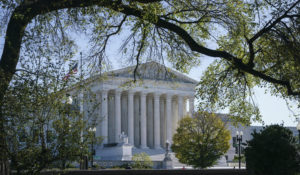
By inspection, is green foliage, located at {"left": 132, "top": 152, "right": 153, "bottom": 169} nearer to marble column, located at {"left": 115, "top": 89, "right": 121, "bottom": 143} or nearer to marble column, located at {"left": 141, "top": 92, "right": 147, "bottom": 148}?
marble column, located at {"left": 115, "top": 89, "right": 121, "bottom": 143}

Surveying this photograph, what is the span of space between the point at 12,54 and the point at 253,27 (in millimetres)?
9465

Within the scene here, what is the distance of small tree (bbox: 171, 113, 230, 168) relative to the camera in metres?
62.2

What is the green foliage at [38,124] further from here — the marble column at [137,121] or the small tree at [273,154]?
the marble column at [137,121]

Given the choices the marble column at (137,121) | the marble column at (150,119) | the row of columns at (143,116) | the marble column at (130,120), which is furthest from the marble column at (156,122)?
the marble column at (130,120)

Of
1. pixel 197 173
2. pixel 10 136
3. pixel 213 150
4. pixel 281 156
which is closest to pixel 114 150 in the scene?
pixel 213 150

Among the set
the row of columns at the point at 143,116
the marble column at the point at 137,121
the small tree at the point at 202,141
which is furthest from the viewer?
the marble column at the point at 137,121

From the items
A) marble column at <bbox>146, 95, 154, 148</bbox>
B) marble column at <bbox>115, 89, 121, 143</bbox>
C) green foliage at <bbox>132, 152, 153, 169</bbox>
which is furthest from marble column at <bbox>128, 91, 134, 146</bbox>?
green foliage at <bbox>132, 152, 153, 169</bbox>

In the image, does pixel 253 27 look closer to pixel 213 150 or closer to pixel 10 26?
pixel 10 26

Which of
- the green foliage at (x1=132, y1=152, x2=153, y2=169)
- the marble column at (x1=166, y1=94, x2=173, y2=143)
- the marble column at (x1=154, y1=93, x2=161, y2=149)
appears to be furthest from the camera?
the marble column at (x1=166, y1=94, x2=173, y2=143)

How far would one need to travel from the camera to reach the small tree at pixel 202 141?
6216 centimetres

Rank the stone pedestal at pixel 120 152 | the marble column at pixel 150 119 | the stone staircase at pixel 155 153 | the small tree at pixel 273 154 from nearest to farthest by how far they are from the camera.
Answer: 1. the small tree at pixel 273 154
2. the stone pedestal at pixel 120 152
3. the stone staircase at pixel 155 153
4. the marble column at pixel 150 119

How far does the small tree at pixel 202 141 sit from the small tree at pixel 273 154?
42.1 m

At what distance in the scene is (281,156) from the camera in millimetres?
19031

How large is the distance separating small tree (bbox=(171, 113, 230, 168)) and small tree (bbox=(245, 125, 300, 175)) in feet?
138
